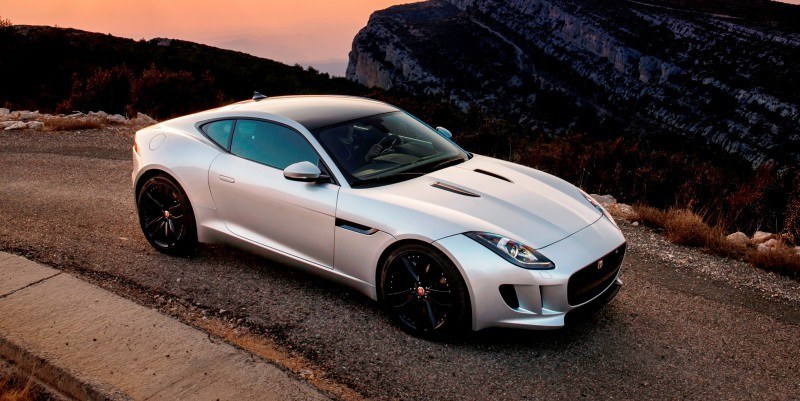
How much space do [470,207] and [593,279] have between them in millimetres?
935

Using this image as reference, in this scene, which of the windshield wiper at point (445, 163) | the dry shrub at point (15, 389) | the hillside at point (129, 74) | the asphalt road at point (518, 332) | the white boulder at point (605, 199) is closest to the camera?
the dry shrub at point (15, 389)

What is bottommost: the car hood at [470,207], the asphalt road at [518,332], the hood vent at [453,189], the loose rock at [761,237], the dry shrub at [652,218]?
the asphalt road at [518,332]

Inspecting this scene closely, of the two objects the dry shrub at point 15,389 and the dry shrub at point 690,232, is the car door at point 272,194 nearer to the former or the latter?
the dry shrub at point 15,389

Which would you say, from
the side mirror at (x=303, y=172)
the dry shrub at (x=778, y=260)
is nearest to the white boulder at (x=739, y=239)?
the dry shrub at (x=778, y=260)

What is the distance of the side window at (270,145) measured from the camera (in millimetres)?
5090

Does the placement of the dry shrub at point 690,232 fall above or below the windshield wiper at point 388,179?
below

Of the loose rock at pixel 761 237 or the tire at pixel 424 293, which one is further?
the loose rock at pixel 761 237

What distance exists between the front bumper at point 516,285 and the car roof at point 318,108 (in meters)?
1.63

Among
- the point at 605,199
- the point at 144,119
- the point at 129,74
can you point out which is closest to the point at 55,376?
the point at 605,199

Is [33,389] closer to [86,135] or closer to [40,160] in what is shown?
[40,160]

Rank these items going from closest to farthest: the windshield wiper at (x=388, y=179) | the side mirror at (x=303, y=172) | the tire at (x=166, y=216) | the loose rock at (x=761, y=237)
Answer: the side mirror at (x=303, y=172) < the windshield wiper at (x=388, y=179) < the tire at (x=166, y=216) < the loose rock at (x=761, y=237)

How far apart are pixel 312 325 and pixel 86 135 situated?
978 centimetres

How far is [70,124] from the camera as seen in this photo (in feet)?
43.6

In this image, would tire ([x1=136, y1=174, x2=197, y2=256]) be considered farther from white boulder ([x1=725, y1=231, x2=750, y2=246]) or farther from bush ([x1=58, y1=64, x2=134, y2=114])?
bush ([x1=58, y1=64, x2=134, y2=114])
